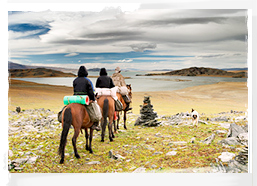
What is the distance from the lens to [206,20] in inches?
278

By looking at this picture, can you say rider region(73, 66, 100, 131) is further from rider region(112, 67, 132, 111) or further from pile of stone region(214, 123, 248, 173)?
pile of stone region(214, 123, 248, 173)

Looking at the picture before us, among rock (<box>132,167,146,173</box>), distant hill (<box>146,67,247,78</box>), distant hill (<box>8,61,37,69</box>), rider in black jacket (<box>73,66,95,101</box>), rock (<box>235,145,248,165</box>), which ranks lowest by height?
rock (<box>132,167,146,173</box>)

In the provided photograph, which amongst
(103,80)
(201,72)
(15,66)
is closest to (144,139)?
(103,80)

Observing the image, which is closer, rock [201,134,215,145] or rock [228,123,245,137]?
rock [201,134,215,145]

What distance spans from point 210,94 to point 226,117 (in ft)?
3.12

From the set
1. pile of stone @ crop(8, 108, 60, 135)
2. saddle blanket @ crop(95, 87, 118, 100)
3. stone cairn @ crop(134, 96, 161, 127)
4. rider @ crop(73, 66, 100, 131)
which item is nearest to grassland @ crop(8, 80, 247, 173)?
pile of stone @ crop(8, 108, 60, 135)

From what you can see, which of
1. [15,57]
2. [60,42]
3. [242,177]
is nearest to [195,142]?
[242,177]

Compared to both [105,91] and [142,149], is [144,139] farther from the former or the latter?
[105,91]

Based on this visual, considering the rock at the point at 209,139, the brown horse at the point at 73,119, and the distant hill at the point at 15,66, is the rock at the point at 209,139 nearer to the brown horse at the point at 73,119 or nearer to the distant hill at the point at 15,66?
the brown horse at the point at 73,119

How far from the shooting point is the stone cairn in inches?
332

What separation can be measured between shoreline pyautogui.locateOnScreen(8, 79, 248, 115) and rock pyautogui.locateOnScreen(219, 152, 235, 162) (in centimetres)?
179

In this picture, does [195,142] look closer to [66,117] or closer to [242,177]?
[242,177]

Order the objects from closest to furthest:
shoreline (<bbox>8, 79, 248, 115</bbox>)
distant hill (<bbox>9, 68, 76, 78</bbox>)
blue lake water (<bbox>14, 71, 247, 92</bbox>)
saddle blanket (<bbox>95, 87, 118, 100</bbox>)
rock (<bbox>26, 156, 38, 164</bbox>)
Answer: rock (<bbox>26, 156, 38, 164</bbox>), saddle blanket (<bbox>95, 87, 118, 100</bbox>), distant hill (<bbox>9, 68, 76, 78</bbox>), shoreline (<bbox>8, 79, 248, 115</bbox>), blue lake water (<bbox>14, 71, 247, 92</bbox>)

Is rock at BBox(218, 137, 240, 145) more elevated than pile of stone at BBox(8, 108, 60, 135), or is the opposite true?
pile of stone at BBox(8, 108, 60, 135)
